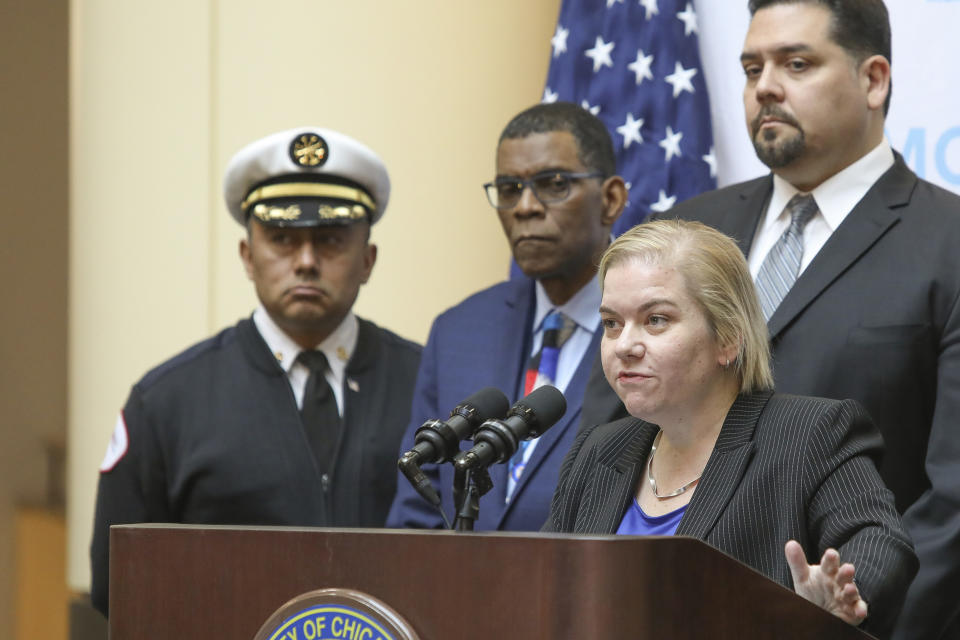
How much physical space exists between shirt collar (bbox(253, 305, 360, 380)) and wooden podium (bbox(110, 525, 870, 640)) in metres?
1.99

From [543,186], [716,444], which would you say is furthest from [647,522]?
[543,186]

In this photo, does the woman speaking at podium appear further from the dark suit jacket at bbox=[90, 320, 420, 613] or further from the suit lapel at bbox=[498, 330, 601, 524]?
the dark suit jacket at bbox=[90, 320, 420, 613]

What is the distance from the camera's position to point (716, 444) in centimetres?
257

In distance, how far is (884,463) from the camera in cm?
295

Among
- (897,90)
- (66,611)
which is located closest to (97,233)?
(66,611)

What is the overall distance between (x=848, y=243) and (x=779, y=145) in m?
0.30

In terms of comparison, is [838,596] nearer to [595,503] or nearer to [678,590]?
[678,590]

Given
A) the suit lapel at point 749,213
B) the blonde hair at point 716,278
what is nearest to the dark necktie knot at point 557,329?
the suit lapel at point 749,213

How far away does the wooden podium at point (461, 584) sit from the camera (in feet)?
6.25

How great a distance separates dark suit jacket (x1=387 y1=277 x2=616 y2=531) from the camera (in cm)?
358

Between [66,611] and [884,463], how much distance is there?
3.45 meters

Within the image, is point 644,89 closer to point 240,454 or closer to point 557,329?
point 557,329

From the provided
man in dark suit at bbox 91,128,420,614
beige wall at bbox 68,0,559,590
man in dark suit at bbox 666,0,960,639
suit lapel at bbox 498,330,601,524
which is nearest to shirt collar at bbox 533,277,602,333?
suit lapel at bbox 498,330,601,524

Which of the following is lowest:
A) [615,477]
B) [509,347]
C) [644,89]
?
[615,477]
